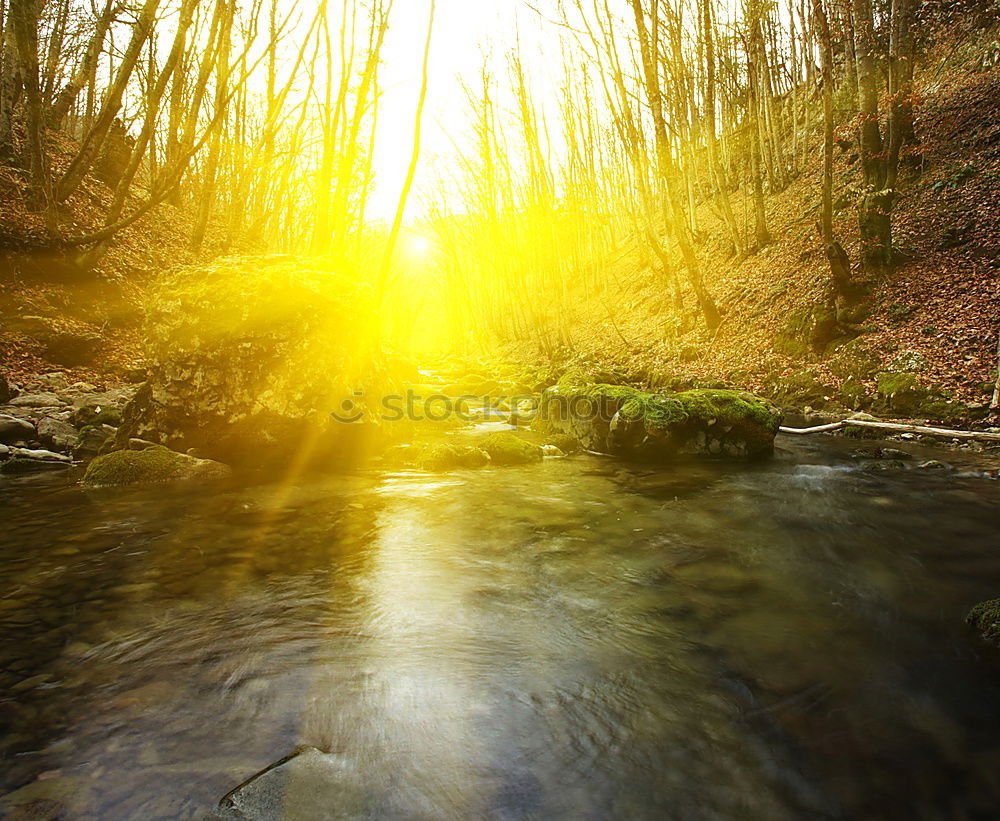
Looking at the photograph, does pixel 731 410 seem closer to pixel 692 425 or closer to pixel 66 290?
pixel 692 425

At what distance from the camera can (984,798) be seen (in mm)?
2254

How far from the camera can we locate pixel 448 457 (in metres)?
9.07


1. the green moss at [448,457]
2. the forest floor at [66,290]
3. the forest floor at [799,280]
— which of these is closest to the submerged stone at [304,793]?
the green moss at [448,457]

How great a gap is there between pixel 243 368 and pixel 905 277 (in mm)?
13329

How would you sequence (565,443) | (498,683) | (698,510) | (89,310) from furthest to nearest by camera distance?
1. (89,310)
2. (565,443)
3. (698,510)
4. (498,683)

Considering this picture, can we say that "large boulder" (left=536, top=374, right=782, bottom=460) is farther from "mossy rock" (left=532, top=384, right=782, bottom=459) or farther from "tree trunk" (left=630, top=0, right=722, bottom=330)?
"tree trunk" (left=630, top=0, right=722, bottom=330)

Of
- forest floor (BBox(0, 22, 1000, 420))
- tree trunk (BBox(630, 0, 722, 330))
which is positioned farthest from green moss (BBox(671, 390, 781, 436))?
tree trunk (BBox(630, 0, 722, 330))

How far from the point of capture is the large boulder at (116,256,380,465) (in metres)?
8.23

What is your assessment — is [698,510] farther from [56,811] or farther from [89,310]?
[89,310]

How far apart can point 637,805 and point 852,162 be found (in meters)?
21.1

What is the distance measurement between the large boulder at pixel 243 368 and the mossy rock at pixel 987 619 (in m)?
8.39

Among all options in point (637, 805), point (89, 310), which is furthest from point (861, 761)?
point (89, 310)

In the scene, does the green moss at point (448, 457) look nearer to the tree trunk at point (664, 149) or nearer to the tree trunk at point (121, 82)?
the tree trunk at point (121, 82)

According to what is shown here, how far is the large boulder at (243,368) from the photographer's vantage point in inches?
324
